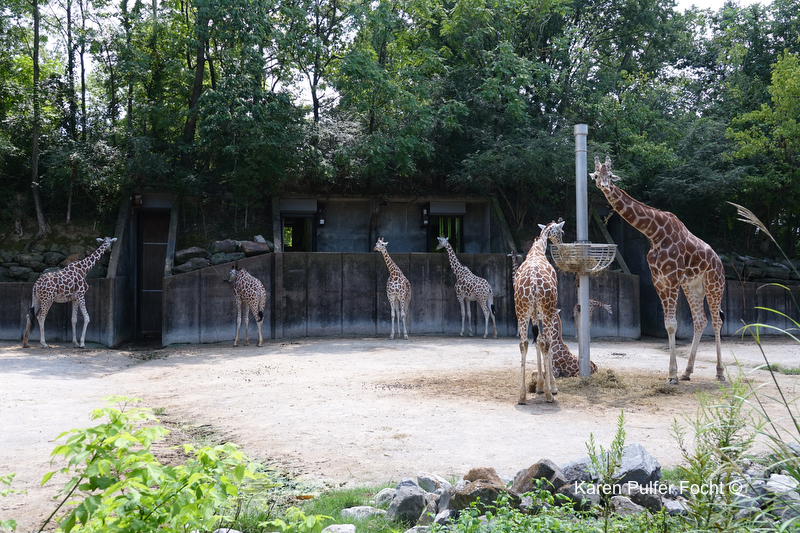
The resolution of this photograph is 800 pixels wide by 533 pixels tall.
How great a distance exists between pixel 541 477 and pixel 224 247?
14456 mm

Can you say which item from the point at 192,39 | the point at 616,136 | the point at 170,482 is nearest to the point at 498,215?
the point at 616,136

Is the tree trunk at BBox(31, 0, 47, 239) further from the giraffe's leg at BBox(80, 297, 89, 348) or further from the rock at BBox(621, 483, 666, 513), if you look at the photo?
the rock at BBox(621, 483, 666, 513)

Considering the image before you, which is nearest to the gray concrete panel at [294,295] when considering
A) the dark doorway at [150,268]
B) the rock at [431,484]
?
the dark doorway at [150,268]

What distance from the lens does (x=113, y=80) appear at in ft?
62.7

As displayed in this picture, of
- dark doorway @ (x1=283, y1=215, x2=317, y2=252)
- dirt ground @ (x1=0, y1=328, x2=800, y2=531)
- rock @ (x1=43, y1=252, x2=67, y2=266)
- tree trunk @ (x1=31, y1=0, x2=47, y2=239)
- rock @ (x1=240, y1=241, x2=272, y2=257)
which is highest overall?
tree trunk @ (x1=31, y1=0, x2=47, y2=239)

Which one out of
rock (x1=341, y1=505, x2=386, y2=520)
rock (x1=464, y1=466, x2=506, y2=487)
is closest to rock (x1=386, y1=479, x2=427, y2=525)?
rock (x1=341, y1=505, x2=386, y2=520)

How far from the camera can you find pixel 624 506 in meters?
3.68

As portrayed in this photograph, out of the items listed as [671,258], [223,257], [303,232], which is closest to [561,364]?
[671,258]

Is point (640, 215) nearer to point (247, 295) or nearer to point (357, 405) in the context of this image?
point (357, 405)

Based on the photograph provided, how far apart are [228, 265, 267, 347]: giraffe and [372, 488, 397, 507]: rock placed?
37.6 ft

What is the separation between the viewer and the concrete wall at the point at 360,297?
16094mm

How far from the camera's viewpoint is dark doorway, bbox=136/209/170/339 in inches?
742

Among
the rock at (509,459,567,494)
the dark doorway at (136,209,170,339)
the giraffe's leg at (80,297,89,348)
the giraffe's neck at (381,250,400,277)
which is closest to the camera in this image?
the rock at (509,459,567,494)

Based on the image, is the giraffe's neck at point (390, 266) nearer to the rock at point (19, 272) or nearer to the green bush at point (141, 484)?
the rock at point (19, 272)
